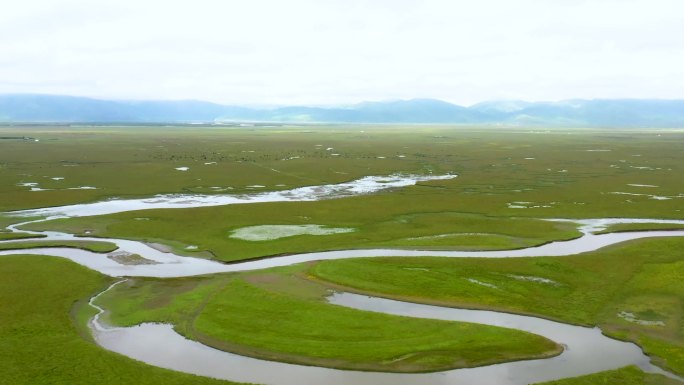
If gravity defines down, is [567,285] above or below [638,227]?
below

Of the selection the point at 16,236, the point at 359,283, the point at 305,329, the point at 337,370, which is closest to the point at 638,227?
the point at 359,283

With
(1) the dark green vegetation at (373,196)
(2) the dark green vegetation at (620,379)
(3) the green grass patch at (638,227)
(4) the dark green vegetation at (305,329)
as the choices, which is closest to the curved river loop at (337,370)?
(2) the dark green vegetation at (620,379)

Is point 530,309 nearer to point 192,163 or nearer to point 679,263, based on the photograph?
point 679,263

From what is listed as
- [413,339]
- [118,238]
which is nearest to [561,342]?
[413,339]

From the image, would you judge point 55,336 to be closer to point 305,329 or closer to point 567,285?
point 305,329

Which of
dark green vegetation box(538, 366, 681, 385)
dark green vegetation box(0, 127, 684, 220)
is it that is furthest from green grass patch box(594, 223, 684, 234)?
dark green vegetation box(538, 366, 681, 385)

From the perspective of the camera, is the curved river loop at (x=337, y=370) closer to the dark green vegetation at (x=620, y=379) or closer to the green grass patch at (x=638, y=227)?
the dark green vegetation at (x=620, y=379)
